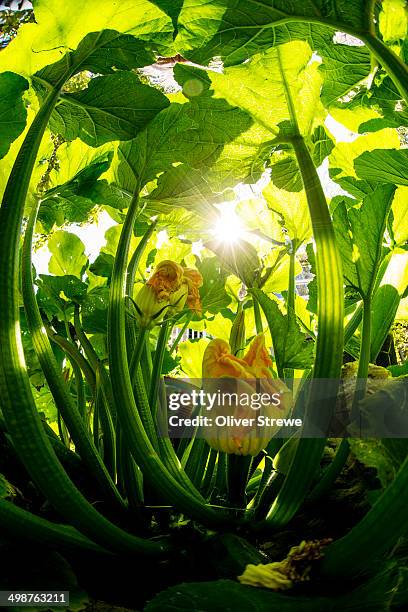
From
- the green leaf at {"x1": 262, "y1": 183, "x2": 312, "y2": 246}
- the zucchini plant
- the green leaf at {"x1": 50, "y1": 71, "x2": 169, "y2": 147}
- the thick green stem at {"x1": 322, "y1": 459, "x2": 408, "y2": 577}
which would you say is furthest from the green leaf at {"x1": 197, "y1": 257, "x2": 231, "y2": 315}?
the thick green stem at {"x1": 322, "y1": 459, "x2": 408, "y2": 577}

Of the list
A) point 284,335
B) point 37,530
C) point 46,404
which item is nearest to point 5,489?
point 37,530

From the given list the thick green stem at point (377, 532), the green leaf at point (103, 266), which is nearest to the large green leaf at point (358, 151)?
the green leaf at point (103, 266)

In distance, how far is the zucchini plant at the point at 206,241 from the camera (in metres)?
0.39

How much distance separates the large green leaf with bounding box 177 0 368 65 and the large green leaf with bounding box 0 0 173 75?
35 mm

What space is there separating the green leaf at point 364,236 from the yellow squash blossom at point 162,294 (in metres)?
0.17

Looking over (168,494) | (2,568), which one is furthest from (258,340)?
(2,568)

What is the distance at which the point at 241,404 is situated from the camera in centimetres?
44

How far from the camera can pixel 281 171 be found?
26.7 inches

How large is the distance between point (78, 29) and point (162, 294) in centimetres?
25

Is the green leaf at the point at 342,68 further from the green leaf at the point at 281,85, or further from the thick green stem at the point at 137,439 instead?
the thick green stem at the point at 137,439

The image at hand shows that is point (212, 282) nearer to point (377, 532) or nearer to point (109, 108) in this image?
point (109, 108)

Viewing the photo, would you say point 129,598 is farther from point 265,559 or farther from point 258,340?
point 258,340

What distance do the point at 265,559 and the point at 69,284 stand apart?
17.3 inches

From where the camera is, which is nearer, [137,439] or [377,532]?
[377,532]
